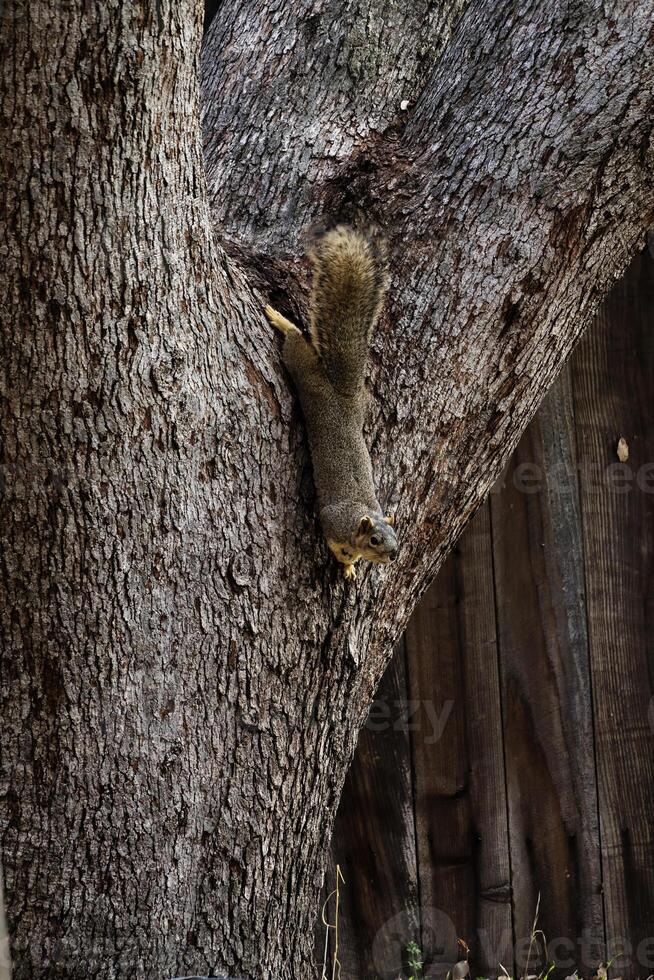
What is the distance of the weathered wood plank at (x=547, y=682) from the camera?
3611 millimetres

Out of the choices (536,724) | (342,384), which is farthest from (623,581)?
(342,384)

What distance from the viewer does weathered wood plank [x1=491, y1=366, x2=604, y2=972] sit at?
361 cm

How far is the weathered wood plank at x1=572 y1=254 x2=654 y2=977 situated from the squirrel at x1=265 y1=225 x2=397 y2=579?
1.64 metres

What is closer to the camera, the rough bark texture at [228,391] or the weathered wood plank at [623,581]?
the rough bark texture at [228,391]

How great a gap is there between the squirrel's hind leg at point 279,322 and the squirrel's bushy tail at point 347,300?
0.06 metres

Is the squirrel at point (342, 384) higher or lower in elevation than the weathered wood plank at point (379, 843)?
higher

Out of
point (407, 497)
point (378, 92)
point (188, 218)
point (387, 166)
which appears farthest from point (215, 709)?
point (378, 92)

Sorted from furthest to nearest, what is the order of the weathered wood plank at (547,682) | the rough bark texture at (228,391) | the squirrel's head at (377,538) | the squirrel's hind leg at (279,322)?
the weathered wood plank at (547,682) < the squirrel's hind leg at (279,322) < the squirrel's head at (377,538) < the rough bark texture at (228,391)

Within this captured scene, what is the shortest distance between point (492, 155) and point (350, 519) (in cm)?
86

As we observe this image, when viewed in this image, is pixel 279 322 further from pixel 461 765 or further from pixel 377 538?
pixel 461 765

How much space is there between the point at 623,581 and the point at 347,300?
78.1 inches

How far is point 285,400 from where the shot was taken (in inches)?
85.3

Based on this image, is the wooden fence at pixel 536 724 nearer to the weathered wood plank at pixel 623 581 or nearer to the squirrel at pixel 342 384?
the weathered wood plank at pixel 623 581

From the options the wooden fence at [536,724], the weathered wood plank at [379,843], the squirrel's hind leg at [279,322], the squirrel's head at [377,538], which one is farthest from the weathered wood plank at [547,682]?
the squirrel's hind leg at [279,322]
